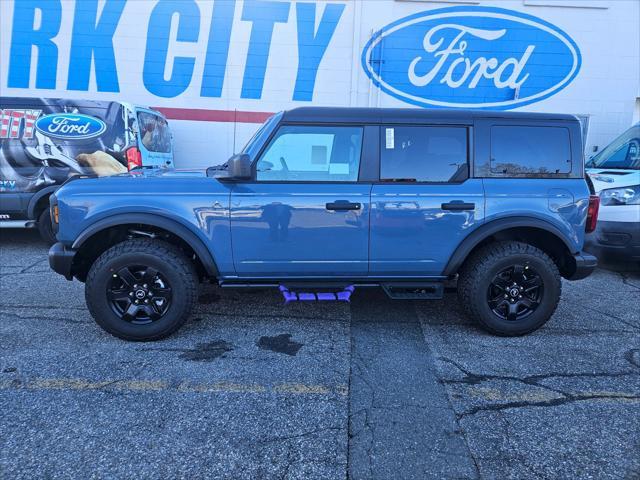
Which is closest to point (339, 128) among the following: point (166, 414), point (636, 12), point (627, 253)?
point (166, 414)

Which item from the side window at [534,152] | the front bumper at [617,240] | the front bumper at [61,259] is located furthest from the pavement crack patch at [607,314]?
the front bumper at [61,259]

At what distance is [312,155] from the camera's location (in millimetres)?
3432

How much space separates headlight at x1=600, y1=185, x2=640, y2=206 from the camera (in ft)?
16.5

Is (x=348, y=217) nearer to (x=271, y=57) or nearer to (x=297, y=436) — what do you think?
(x=297, y=436)

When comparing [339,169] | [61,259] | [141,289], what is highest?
[339,169]

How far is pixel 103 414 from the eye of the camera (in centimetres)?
249

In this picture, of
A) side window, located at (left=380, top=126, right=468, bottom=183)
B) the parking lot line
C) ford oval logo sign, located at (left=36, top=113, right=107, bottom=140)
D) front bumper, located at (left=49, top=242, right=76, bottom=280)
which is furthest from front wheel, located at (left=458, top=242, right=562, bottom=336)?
ford oval logo sign, located at (left=36, top=113, right=107, bottom=140)

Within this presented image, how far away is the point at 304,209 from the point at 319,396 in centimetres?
140

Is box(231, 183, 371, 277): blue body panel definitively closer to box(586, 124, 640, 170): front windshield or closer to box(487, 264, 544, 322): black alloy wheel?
box(487, 264, 544, 322): black alloy wheel

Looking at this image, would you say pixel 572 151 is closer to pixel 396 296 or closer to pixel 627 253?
pixel 396 296

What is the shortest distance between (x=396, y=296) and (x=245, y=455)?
1.83m

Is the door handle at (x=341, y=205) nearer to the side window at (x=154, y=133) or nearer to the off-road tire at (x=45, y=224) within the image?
the side window at (x=154, y=133)

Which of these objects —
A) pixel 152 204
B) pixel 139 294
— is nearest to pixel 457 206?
pixel 152 204

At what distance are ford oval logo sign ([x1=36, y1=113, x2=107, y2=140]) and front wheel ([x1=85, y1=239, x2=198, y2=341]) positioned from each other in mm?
3379
